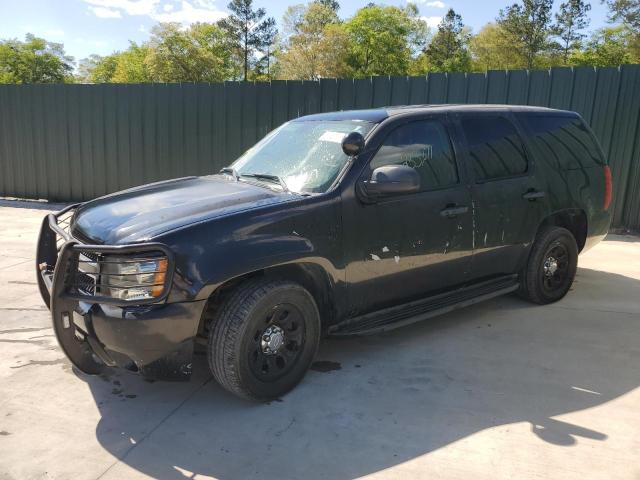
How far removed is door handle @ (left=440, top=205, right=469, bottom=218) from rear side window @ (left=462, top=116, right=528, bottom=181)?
1.15 feet

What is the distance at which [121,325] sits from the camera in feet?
9.57

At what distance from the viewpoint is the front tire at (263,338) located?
125 inches

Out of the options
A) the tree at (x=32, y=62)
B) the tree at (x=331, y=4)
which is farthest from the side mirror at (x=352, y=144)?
the tree at (x=331, y=4)

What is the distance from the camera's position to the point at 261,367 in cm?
336

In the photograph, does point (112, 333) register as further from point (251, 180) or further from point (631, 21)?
point (631, 21)

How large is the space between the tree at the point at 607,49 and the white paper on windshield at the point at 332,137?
2121 inches

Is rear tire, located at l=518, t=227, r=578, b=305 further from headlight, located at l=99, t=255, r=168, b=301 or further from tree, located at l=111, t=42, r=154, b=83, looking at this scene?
tree, located at l=111, t=42, r=154, b=83

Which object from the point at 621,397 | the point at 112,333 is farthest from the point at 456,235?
the point at 112,333

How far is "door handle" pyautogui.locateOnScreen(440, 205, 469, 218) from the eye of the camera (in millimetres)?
4117

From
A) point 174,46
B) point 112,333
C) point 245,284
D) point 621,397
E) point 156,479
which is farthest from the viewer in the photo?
point 174,46

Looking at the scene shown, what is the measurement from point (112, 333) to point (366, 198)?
1.84m

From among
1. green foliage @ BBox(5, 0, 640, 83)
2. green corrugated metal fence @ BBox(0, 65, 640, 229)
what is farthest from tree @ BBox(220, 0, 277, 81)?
green corrugated metal fence @ BBox(0, 65, 640, 229)

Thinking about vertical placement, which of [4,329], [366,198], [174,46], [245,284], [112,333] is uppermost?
[174,46]

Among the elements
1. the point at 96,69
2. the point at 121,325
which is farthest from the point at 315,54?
the point at 121,325
